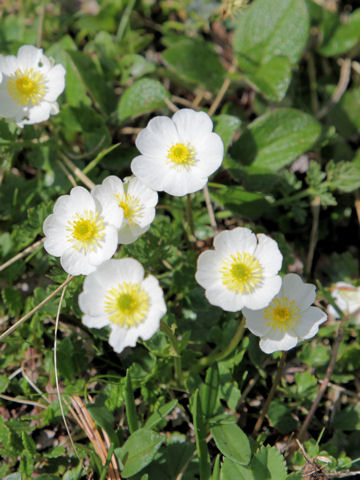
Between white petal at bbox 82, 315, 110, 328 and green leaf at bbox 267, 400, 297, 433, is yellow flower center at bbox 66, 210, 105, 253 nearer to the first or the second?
white petal at bbox 82, 315, 110, 328

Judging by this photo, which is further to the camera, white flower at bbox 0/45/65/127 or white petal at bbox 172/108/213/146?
white flower at bbox 0/45/65/127

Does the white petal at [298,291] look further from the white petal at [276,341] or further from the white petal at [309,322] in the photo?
the white petal at [276,341]

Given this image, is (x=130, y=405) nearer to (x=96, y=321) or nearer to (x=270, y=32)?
(x=96, y=321)

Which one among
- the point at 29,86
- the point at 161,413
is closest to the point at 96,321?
the point at 161,413

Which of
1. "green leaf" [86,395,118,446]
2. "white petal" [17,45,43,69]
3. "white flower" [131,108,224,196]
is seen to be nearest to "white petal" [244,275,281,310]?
"white flower" [131,108,224,196]

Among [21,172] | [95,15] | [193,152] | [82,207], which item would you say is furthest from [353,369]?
[95,15]

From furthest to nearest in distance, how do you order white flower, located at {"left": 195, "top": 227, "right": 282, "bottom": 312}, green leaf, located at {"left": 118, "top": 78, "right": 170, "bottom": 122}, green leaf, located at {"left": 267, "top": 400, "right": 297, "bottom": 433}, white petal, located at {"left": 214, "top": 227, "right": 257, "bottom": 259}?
green leaf, located at {"left": 118, "top": 78, "right": 170, "bottom": 122} → green leaf, located at {"left": 267, "top": 400, "right": 297, "bottom": 433} → white petal, located at {"left": 214, "top": 227, "right": 257, "bottom": 259} → white flower, located at {"left": 195, "top": 227, "right": 282, "bottom": 312}
